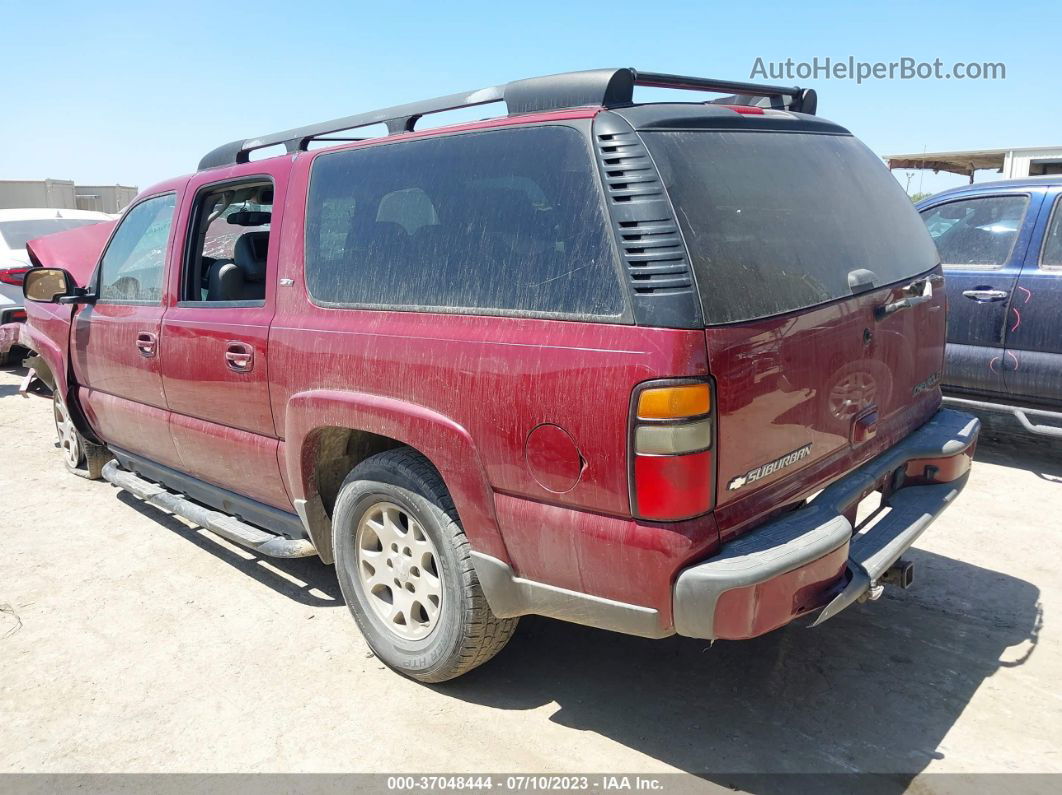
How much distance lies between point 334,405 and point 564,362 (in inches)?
43.0

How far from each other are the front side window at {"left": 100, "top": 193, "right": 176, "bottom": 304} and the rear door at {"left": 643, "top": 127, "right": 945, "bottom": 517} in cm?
296

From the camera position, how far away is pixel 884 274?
302 centimetres

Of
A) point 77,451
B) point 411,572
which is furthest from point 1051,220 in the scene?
point 77,451

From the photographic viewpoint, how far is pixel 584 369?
2334mm

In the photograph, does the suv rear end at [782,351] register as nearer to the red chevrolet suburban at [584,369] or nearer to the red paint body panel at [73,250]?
the red chevrolet suburban at [584,369]

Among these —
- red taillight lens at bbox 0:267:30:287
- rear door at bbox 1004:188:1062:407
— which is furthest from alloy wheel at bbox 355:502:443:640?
red taillight lens at bbox 0:267:30:287

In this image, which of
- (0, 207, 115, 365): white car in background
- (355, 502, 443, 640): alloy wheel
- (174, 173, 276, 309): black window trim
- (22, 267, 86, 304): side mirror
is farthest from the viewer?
(0, 207, 115, 365): white car in background

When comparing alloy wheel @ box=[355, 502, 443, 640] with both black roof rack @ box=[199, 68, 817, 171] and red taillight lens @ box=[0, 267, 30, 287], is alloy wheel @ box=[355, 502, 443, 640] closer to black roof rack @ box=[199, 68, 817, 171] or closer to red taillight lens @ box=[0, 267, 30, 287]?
black roof rack @ box=[199, 68, 817, 171]

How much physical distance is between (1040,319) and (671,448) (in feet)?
14.0

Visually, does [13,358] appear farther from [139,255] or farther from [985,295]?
[985,295]

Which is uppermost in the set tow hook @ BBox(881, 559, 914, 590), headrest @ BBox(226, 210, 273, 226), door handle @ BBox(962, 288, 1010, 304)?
headrest @ BBox(226, 210, 273, 226)

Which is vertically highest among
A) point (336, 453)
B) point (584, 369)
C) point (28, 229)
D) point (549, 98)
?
point (549, 98)

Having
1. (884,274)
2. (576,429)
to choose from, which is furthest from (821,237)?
(576,429)

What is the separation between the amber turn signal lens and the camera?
222cm
